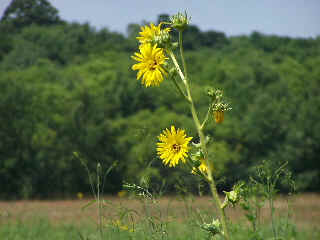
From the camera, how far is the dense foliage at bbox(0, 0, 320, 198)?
2475 centimetres

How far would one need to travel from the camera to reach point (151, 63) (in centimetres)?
185

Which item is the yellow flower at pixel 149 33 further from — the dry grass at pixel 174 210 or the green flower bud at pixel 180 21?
the dry grass at pixel 174 210

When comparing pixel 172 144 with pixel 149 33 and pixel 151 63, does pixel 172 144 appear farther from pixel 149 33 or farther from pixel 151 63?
pixel 149 33

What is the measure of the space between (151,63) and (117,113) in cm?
2782

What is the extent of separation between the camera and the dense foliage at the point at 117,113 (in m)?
24.8

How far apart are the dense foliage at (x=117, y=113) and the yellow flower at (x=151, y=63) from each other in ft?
65.2

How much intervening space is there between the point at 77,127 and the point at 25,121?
3.21m

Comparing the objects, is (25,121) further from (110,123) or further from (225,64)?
(225,64)

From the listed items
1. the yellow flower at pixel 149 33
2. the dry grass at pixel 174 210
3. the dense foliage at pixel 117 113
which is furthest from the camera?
the dense foliage at pixel 117 113

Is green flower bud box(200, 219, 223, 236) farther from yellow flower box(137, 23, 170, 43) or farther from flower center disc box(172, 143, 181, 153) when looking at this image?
yellow flower box(137, 23, 170, 43)

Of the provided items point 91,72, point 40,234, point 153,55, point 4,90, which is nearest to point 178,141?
point 153,55

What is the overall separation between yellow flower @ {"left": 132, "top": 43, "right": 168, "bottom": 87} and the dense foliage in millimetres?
19870

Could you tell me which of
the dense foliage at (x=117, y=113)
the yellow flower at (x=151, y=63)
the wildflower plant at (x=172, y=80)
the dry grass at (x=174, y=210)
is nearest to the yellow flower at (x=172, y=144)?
the wildflower plant at (x=172, y=80)

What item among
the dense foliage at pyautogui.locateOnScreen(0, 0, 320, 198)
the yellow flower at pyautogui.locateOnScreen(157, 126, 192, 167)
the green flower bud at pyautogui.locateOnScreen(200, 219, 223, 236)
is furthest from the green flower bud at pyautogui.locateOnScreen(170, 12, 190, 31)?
the dense foliage at pyautogui.locateOnScreen(0, 0, 320, 198)
